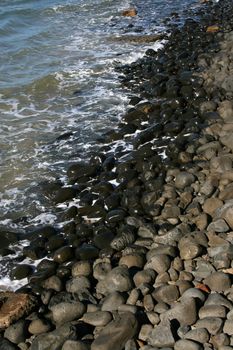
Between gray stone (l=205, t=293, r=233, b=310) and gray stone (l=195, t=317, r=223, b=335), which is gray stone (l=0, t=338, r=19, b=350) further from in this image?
gray stone (l=205, t=293, r=233, b=310)

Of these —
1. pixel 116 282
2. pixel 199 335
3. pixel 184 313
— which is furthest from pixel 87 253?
pixel 199 335

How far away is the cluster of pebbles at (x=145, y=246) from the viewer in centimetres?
457

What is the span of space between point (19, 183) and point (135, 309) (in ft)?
13.5

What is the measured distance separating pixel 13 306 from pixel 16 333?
397 millimetres

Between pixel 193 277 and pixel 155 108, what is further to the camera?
pixel 155 108

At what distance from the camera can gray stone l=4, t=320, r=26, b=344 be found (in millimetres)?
4902

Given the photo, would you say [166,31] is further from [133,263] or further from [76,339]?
[76,339]

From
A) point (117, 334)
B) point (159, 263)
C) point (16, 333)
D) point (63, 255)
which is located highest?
point (117, 334)

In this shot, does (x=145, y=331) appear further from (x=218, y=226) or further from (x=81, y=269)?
(x=218, y=226)

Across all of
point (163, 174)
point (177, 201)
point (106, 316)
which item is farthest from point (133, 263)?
point (163, 174)

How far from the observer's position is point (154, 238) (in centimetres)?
602

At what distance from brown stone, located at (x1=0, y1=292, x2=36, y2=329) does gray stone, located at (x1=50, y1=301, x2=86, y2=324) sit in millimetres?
349

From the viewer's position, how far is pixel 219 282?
193 inches

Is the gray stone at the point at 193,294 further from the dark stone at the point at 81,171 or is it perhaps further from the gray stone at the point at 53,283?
the dark stone at the point at 81,171
